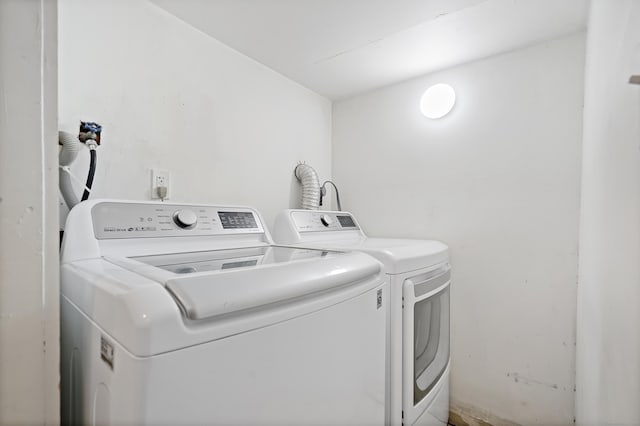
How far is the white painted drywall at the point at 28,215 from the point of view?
0.46 m

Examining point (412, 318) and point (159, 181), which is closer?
point (412, 318)

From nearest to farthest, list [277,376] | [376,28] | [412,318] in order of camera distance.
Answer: [277,376] → [412,318] → [376,28]

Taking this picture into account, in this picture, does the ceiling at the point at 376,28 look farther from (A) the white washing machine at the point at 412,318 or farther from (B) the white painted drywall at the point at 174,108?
(A) the white washing machine at the point at 412,318

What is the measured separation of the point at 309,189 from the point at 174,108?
84cm

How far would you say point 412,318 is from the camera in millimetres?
1067

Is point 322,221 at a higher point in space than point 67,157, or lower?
lower

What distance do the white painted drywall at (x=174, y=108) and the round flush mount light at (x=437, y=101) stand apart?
2.68 feet

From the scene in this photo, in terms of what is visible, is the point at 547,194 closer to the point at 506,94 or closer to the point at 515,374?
the point at 506,94

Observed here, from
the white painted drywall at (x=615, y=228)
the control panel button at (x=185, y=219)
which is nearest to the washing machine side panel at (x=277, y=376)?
the white painted drywall at (x=615, y=228)

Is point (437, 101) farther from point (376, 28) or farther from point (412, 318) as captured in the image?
point (412, 318)

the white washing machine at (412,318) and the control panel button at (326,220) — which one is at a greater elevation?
the control panel button at (326,220)

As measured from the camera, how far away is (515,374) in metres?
1.49

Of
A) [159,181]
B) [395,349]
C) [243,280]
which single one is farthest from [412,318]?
[159,181]

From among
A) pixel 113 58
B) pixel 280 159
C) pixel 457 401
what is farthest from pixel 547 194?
pixel 113 58
